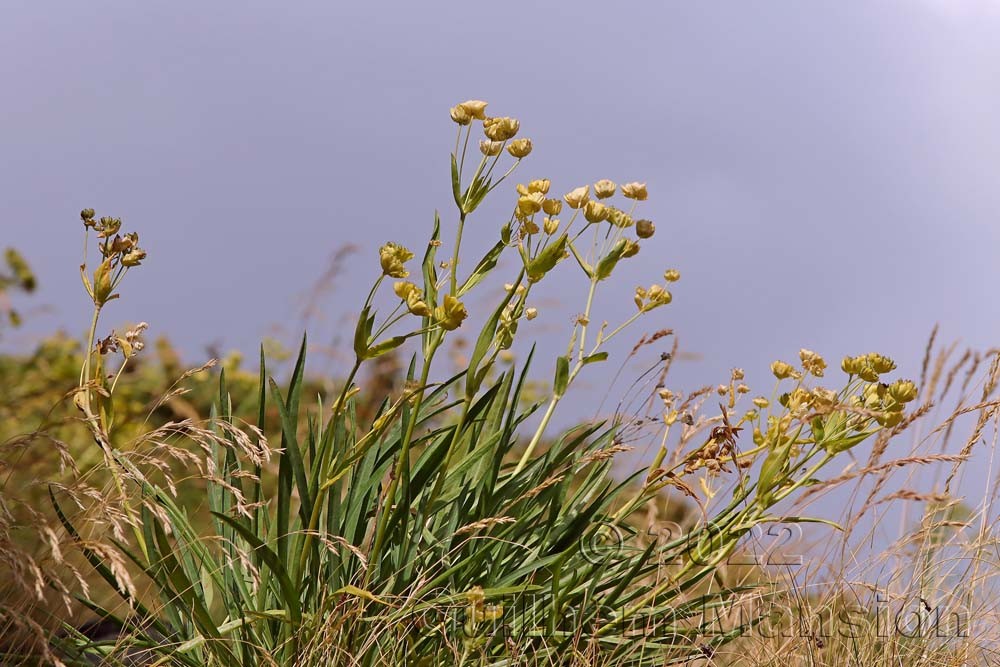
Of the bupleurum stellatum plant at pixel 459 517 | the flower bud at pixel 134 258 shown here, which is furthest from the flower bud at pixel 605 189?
the flower bud at pixel 134 258

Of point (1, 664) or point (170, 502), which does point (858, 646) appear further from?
point (1, 664)

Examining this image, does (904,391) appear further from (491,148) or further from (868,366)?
(491,148)

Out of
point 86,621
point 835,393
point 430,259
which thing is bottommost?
point 86,621

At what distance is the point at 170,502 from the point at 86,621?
1.12 metres

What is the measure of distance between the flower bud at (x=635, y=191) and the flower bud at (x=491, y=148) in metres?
0.37

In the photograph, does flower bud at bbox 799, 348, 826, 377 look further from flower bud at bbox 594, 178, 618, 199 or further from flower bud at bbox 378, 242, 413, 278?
flower bud at bbox 378, 242, 413, 278

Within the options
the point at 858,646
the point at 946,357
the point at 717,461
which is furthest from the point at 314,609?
the point at 946,357

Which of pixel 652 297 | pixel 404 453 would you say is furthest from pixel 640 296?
pixel 404 453

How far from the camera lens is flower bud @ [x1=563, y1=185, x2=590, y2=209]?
2.21m

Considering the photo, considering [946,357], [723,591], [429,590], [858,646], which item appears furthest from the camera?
[946,357]

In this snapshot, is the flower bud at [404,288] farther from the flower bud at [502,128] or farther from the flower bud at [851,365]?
the flower bud at [851,365]

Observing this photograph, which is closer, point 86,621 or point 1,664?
point 1,664

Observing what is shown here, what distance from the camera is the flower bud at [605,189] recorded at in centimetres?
228

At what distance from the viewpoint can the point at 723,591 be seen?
2570 millimetres
